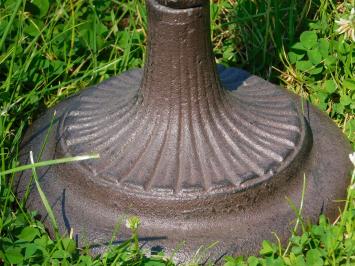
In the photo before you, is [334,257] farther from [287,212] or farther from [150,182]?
[150,182]

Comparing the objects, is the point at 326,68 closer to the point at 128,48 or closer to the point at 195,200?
the point at 128,48

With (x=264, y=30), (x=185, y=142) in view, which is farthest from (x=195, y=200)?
(x=264, y=30)

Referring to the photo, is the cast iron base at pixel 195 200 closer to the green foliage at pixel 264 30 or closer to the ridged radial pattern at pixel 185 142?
the ridged radial pattern at pixel 185 142

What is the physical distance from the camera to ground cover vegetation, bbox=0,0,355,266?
3.08 metres

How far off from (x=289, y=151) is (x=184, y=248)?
1.50 ft

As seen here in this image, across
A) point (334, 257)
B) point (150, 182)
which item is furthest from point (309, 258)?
point (150, 182)

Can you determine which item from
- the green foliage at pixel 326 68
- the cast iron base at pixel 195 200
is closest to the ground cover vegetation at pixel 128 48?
the green foliage at pixel 326 68

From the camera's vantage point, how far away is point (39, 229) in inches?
99.1

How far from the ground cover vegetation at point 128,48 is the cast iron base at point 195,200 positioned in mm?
222

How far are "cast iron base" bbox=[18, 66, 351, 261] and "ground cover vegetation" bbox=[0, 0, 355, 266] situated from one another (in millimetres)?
222

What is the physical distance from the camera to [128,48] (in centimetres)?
328


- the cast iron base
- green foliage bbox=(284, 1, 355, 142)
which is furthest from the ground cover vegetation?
the cast iron base

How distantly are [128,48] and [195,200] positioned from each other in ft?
3.40

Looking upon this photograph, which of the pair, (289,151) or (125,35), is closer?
(289,151)
